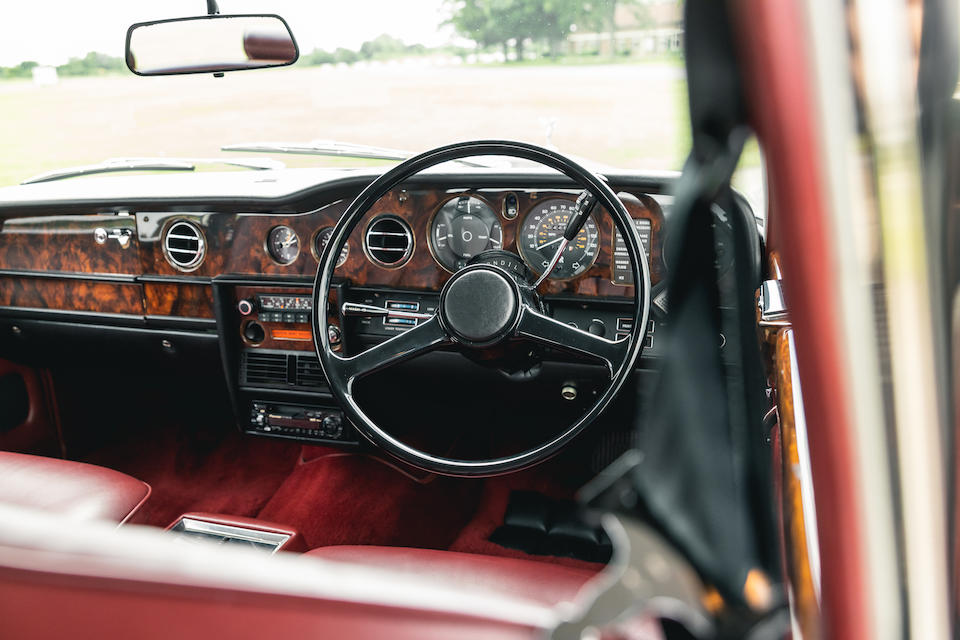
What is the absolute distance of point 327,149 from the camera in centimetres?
255

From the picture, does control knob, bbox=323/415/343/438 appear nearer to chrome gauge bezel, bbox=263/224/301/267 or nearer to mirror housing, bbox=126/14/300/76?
chrome gauge bezel, bbox=263/224/301/267

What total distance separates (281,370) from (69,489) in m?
0.74

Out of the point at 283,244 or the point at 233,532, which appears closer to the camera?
the point at 233,532

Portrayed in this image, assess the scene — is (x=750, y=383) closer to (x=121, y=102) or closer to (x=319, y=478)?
(x=319, y=478)

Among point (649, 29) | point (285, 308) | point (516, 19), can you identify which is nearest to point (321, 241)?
point (285, 308)

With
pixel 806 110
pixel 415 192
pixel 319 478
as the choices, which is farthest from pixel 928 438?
pixel 319 478

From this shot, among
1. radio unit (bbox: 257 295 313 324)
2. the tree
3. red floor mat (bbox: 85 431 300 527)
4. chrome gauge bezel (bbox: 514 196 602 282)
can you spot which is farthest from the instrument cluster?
red floor mat (bbox: 85 431 300 527)

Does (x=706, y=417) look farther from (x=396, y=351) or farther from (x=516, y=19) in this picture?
(x=516, y=19)

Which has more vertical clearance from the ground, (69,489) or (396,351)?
(396,351)

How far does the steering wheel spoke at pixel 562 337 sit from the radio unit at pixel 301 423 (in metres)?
0.86

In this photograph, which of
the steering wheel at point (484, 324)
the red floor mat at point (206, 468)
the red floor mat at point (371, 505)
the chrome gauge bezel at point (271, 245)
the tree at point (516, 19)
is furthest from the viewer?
the red floor mat at point (206, 468)

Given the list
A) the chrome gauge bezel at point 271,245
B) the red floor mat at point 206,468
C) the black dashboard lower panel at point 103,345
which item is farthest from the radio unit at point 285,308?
the red floor mat at point 206,468

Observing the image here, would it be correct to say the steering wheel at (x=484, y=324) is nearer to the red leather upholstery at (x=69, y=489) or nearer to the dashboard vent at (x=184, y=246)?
the red leather upholstery at (x=69, y=489)

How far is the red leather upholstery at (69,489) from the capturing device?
1.78 meters
